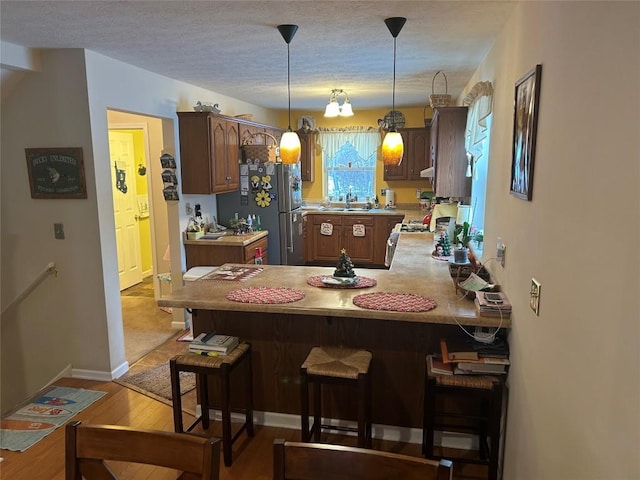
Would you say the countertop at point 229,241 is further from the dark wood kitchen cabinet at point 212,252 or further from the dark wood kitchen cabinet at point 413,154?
the dark wood kitchen cabinet at point 413,154

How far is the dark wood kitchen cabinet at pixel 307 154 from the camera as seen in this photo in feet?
23.9

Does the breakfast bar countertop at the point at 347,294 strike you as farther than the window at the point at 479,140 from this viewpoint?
No

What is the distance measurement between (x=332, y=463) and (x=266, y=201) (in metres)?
4.30

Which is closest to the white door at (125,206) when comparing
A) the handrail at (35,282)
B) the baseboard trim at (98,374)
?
the handrail at (35,282)

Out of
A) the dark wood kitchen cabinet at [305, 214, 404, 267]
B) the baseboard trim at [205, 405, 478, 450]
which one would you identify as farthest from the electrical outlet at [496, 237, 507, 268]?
the dark wood kitchen cabinet at [305, 214, 404, 267]

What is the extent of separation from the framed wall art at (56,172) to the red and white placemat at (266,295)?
1499 millimetres

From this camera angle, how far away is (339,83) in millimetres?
4578

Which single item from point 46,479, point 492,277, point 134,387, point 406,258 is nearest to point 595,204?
point 492,277

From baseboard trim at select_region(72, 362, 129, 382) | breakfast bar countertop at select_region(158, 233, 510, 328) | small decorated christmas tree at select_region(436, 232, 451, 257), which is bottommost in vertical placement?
baseboard trim at select_region(72, 362, 129, 382)

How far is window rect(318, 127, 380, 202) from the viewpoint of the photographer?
732 centimetres

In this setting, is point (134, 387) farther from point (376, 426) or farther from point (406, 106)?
point (406, 106)

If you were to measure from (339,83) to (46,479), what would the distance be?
3932 mm

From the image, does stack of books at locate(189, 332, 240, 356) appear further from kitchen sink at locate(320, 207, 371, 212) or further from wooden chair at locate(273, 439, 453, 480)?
kitchen sink at locate(320, 207, 371, 212)

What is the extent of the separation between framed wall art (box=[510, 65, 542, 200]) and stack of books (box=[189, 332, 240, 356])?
168cm
